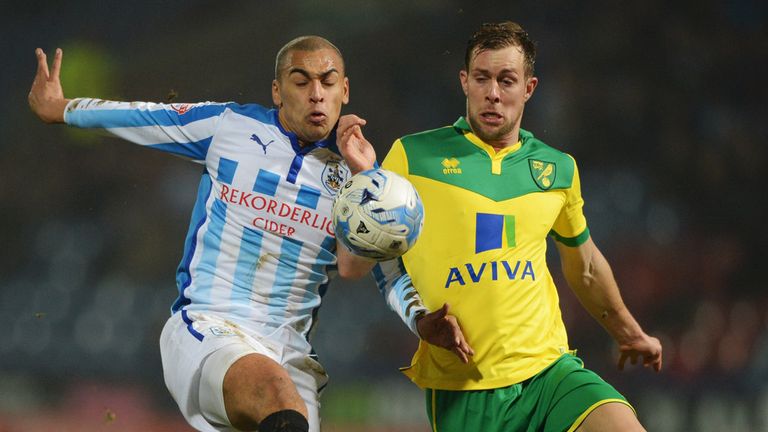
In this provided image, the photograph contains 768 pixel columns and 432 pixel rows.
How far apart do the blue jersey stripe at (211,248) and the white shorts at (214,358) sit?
108 mm

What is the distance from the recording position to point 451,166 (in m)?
3.48

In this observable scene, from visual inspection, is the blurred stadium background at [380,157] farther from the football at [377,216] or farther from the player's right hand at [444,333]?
the football at [377,216]

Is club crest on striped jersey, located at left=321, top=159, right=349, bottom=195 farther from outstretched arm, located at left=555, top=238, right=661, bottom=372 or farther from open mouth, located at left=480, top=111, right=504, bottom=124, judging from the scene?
outstretched arm, located at left=555, top=238, right=661, bottom=372

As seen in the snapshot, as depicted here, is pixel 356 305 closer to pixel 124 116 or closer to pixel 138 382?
pixel 138 382

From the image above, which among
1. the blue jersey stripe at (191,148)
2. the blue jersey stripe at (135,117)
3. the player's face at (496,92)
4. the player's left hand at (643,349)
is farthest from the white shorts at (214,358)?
the player's left hand at (643,349)

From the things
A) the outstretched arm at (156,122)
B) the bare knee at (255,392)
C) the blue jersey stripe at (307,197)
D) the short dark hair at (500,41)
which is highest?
the short dark hair at (500,41)

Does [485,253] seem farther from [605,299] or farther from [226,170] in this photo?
[226,170]

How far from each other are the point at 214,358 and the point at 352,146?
857 mm

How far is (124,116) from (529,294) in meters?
1.61

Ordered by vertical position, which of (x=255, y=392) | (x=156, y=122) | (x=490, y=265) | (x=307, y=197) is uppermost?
(x=156, y=122)

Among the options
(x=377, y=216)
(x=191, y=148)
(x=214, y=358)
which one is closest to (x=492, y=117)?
(x=377, y=216)

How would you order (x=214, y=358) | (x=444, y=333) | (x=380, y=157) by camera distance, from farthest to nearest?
(x=380, y=157)
(x=444, y=333)
(x=214, y=358)

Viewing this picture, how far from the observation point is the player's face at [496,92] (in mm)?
3471

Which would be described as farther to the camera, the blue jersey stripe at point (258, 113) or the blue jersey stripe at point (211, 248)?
the blue jersey stripe at point (258, 113)
